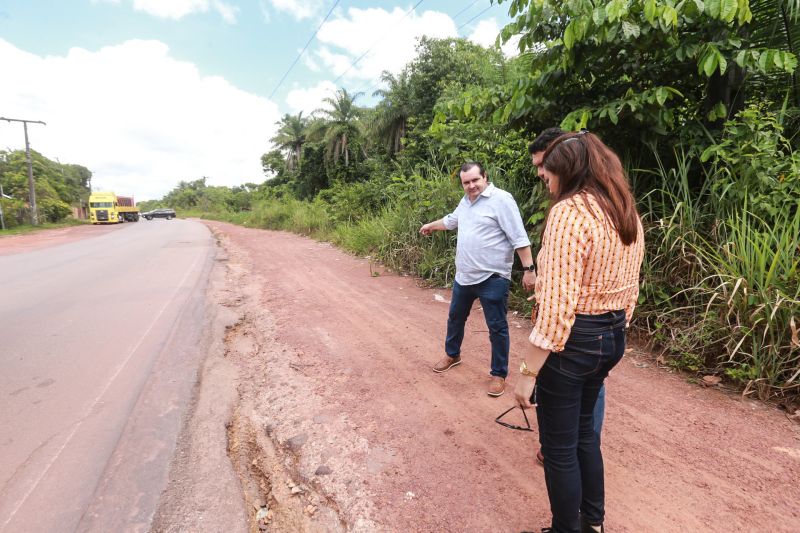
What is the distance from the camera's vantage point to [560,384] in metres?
1.55

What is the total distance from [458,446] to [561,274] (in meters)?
1.58

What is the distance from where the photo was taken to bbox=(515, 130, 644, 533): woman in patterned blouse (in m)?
1.47

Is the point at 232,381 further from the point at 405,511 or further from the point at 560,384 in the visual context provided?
the point at 560,384

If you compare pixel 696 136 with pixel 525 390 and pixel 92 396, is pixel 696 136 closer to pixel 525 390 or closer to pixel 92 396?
pixel 525 390

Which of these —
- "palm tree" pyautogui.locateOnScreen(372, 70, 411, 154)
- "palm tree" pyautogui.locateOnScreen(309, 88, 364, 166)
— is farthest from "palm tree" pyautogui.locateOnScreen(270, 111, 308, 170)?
"palm tree" pyautogui.locateOnScreen(372, 70, 411, 154)

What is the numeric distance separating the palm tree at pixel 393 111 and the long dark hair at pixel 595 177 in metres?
15.8

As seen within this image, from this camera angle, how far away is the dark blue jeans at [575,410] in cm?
154

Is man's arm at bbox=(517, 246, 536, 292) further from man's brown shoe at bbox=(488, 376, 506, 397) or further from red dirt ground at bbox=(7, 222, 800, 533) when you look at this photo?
red dirt ground at bbox=(7, 222, 800, 533)

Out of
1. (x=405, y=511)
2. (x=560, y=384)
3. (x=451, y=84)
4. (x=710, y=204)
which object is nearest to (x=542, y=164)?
(x=560, y=384)

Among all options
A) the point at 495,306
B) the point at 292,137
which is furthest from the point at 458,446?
the point at 292,137

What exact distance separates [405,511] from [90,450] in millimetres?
2052

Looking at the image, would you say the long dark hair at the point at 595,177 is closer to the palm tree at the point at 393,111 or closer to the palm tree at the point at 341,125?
the palm tree at the point at 393,111

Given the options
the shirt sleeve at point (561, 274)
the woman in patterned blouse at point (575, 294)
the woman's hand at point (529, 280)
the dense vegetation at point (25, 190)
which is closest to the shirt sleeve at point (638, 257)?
the woman in patterned blouse at point (575, 294)

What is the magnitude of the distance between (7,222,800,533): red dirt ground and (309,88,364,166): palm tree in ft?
69.7
